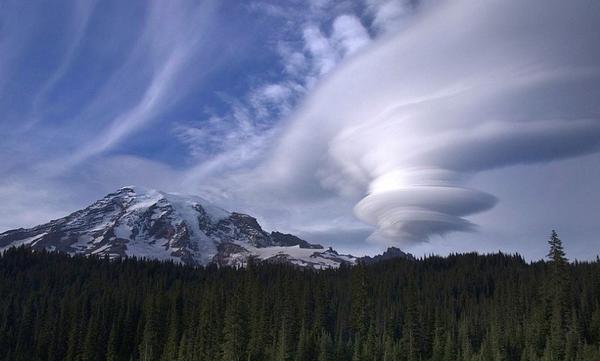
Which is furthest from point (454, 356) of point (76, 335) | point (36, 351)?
point (36, 351)

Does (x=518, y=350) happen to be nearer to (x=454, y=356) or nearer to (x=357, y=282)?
(x=454, y=356)

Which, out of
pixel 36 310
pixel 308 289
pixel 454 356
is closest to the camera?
pixel 454 356

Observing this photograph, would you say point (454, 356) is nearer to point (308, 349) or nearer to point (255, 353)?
point (308, 349)

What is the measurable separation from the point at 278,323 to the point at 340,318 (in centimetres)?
2749

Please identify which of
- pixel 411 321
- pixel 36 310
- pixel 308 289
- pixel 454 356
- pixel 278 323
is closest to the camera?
pixel 454 356

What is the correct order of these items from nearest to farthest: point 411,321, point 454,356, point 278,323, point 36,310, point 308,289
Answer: point 454,356 → point 411,321 → point 278,323 → point 308,289 → point 36,310

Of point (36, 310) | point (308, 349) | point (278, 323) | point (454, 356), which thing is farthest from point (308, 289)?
point (36, 310)

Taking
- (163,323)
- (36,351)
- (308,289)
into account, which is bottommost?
(36,351)

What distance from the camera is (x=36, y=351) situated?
522 ft

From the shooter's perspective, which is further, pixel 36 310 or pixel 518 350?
pixel 36 310

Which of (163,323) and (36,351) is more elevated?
(163,323)

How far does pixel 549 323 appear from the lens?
136 metres

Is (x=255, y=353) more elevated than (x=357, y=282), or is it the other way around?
(x=357, y=282)

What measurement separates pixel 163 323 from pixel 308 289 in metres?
43.5
